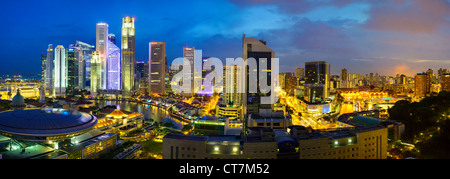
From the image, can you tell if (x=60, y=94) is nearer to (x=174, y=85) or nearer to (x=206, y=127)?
(x=174, y=85)

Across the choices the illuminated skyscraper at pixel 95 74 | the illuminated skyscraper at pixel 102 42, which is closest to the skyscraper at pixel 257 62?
the illuminated skyscraper at pixel 102 42

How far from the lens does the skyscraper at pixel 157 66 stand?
1049 inches

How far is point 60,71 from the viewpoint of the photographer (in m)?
26.1

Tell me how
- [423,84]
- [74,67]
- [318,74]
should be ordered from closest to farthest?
1. [423,84]
2. [318,74]
3. [74,67]

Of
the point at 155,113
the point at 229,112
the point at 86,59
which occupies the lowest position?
the point at 155,113

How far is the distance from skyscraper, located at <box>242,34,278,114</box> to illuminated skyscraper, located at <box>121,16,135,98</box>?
1729 centimetres

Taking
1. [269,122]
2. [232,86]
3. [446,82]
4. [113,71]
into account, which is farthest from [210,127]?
[446,82]

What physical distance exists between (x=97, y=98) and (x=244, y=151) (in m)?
25.4

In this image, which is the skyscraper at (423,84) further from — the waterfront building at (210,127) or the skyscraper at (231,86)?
the waterfront building at (210,127)

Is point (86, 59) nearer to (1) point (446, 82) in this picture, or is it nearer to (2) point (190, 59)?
(2) point (190, 59)

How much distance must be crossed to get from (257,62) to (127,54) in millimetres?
18255

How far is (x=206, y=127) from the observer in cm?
939

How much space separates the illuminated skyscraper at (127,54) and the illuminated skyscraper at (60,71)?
6303mm
